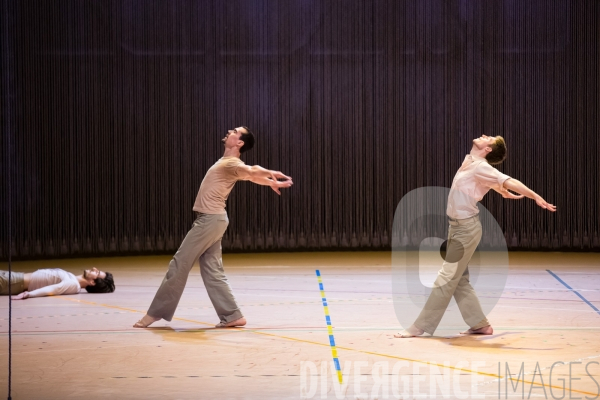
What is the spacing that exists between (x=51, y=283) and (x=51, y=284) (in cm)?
2

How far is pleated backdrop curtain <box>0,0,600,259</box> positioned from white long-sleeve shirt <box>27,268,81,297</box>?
3.46m

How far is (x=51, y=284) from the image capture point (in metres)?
7.44

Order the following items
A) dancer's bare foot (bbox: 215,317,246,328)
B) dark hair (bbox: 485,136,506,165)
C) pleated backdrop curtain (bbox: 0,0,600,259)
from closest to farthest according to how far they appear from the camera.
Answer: dark hair (bbox: 485,136,506,165) < dancer's bare foot (bbox: 215,317,246,328) < pleated backdrop curtain (bbox: 0,0,600,259)

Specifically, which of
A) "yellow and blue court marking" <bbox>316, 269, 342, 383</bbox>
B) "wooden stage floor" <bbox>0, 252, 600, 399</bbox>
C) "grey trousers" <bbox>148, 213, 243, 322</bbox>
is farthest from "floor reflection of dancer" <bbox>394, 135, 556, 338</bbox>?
"grey trousers" <bbox>148, 213, 243, 322</bbox>

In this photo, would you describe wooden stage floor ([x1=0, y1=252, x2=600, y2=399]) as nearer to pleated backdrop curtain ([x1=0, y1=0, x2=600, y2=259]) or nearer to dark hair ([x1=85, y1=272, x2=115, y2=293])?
dark hair ([x1=85, y1=272, x2=115, y2=293])

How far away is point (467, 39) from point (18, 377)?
838cm

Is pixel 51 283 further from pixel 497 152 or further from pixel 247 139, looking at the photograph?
pixel 497 152

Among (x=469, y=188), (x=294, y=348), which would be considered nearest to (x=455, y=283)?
(x=469, y=188)

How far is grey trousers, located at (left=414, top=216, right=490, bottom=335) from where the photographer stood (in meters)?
5.38

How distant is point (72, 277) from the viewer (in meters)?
7.46

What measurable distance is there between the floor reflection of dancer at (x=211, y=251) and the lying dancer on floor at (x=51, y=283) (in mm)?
1718

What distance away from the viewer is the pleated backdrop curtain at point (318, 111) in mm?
10938

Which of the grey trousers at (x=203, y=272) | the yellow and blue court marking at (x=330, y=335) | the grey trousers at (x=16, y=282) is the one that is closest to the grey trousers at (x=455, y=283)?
the yellow and blue court marking at (x=330, y=335)

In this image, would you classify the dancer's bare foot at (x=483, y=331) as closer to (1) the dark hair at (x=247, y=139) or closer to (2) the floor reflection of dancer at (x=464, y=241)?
(2) the floor reflection of dancer at (x=464, y=241)
